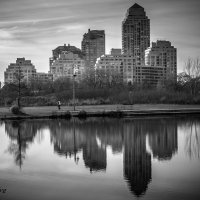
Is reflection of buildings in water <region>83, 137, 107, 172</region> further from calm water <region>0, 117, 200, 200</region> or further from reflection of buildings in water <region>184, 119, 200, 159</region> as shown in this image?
reflection of buildings in water <region>184, 119, 200, 159</region>

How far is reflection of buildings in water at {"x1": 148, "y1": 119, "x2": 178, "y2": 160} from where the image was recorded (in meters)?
22.2

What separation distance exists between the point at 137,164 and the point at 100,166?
1800mm

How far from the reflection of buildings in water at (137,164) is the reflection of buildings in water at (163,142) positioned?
1.97 feet

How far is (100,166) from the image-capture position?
18734 millimetres

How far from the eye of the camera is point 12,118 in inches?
1877

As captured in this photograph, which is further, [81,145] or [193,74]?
[193,74]

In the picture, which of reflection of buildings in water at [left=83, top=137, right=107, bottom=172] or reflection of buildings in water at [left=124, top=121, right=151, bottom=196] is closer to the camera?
reflection of buildings in water at [left=124, top=121, right=151, bottom=196]

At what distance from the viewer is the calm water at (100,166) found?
14109mm

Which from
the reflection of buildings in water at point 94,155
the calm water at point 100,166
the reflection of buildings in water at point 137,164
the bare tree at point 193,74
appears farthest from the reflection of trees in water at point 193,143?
the bare tree at point 193,74

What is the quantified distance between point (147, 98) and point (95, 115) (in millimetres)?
26761

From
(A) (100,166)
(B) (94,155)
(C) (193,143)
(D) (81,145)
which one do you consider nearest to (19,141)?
(D) (81,145)

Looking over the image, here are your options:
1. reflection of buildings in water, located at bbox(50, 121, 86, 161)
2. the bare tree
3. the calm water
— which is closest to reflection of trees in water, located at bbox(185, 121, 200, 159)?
the calm water

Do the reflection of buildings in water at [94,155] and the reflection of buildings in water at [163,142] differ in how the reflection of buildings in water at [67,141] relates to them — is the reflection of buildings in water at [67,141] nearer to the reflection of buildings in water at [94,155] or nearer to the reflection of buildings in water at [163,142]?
the reflection of buildings in water at [94,155]

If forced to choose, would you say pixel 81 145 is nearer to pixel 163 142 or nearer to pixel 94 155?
pixel 94 155
